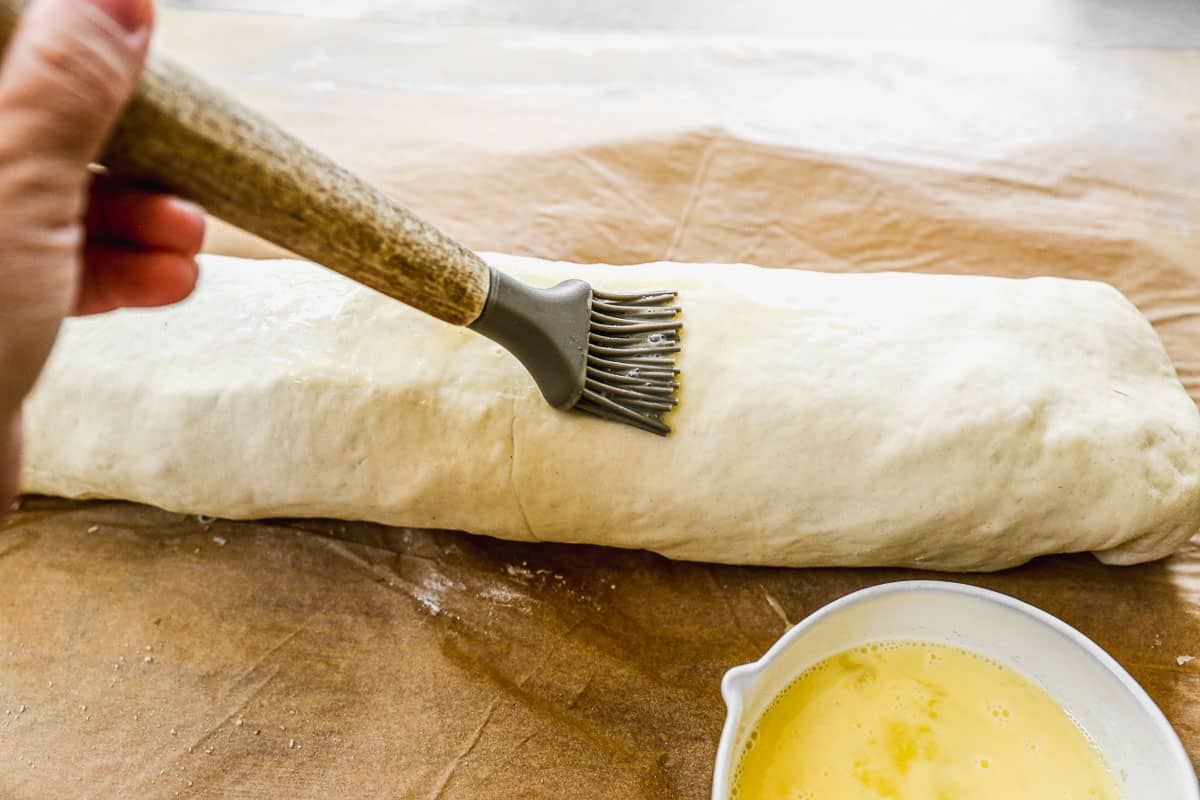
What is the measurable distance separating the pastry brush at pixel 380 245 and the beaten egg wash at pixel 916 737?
0.49 m

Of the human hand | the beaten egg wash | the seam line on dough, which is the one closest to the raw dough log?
the seam line on dough

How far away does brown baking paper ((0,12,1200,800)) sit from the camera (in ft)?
4.88

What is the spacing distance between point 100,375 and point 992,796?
1.63m

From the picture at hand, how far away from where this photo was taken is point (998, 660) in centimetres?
130

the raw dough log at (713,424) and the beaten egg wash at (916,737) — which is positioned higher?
the raw dough log at (713,424)

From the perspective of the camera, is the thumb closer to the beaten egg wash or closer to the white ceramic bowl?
the white ceramic bowl

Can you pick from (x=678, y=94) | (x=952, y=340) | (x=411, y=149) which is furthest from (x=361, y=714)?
(x=678, y=94)

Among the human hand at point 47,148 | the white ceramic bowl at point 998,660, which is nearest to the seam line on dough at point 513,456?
the white ceramic bowl at point 998,660

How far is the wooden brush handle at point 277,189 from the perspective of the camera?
872 mm

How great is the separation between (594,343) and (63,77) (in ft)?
2.83

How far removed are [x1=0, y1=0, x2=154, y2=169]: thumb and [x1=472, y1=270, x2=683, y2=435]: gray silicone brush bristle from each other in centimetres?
58

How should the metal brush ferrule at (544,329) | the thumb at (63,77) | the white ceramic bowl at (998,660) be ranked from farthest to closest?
the metal brush ferrule at (544,329)
the white ceramic bowl at (998,660)
the thumb at (63,77)

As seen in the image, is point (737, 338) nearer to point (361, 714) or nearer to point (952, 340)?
point (952, 340)

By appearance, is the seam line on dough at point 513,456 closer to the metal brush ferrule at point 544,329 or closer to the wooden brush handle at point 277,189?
the metal brush ferrule at point 544,329
